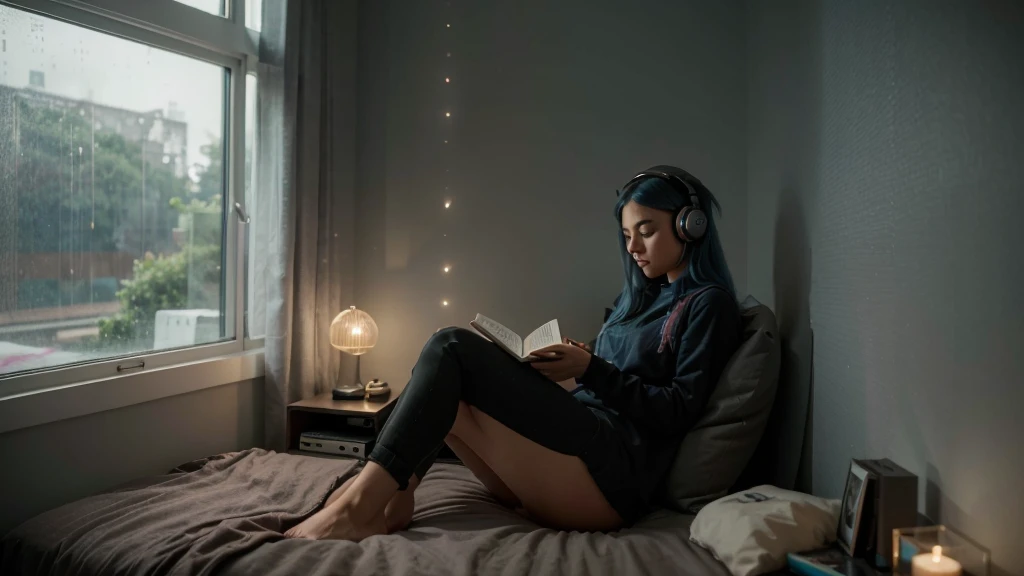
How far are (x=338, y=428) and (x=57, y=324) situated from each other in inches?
36.1

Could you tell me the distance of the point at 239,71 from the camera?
2.39 m

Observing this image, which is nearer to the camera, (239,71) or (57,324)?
(57,324)

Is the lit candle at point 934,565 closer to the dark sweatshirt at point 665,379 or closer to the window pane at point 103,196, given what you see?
the dark sweatshirt at point 665,379

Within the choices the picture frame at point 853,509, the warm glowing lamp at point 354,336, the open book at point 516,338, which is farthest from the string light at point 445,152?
the picture frame at point 853,509

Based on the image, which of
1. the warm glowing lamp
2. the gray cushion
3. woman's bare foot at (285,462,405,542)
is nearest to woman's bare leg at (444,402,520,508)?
woman's bare foot at (285,462,405,542)

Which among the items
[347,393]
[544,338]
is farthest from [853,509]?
[347,393]

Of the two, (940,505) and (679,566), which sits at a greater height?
(940,505)

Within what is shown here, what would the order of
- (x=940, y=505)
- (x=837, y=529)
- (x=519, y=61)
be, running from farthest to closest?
(x=519, y=61) → (x=837, y=529) → (x=940, y=505)

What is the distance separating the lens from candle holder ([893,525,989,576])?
76 cm

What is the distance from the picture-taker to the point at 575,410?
4.80 ft

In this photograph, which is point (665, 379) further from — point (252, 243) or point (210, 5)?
point (210, 5)

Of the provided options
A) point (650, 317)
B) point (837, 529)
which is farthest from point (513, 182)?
point (837, 529)

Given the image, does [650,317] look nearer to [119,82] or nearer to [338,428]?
[338,428]

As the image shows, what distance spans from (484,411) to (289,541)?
464 millimetres
